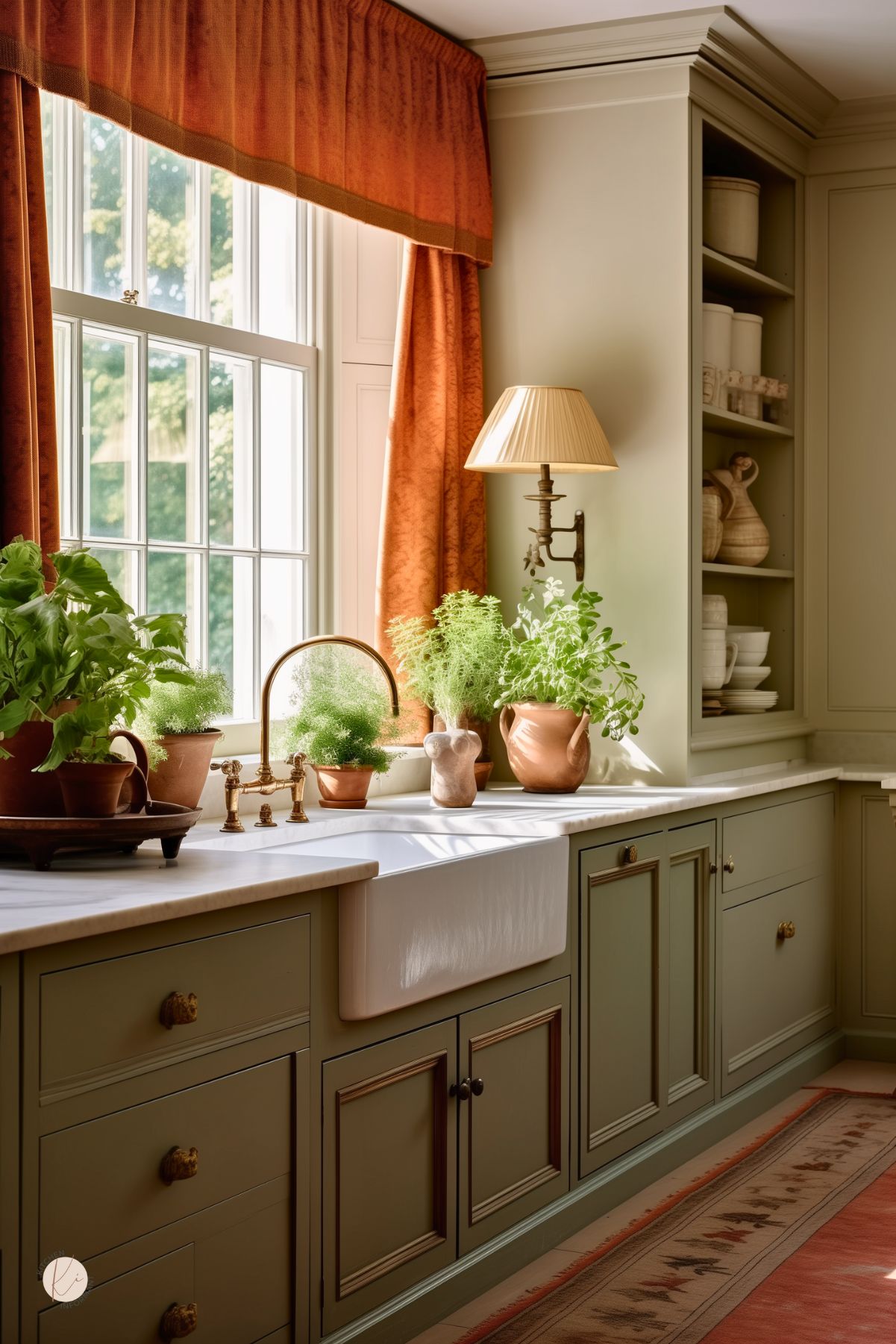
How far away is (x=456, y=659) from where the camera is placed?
3.79m

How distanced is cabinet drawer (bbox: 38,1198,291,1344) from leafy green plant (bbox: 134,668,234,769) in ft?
3.26

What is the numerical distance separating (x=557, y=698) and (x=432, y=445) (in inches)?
29.6

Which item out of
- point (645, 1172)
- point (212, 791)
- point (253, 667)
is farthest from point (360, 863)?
point (645, 1172)

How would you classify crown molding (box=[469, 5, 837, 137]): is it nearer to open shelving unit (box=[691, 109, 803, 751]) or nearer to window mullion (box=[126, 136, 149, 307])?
open shelving unit (box=[691, 109, 803, 751])

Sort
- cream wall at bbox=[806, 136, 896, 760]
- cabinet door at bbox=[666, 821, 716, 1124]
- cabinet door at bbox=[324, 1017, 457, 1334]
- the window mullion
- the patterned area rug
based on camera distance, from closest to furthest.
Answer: cabinet door at bbox=[324, 1017, 457, 1334] < the patterned area rug < the window mullion < cabinet door at bbox=[666, 821, 716, 1124] < cream wall at bbox=[806, 136, 896, 760]

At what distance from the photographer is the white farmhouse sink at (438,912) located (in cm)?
247

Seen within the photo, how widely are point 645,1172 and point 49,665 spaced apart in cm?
A: 202

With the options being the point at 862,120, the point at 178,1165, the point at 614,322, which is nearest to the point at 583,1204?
the point at 178,1165

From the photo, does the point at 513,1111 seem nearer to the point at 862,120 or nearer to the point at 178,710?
the point at 178,710

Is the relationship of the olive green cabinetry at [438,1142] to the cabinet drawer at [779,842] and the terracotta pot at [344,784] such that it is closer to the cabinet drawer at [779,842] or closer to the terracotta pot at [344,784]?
the terracotta pot at [344,784]

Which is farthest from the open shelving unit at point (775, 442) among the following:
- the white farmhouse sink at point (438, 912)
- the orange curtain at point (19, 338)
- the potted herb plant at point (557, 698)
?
the orange curtain at point (19, 338)

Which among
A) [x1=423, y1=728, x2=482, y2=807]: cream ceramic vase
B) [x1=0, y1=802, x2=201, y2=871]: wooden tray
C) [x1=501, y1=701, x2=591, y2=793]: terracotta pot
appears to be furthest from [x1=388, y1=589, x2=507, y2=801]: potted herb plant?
[x1=0, y1=802, x2=201, y2=871]: wooden tray

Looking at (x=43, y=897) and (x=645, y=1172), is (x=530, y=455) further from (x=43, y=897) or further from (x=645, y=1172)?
(x=43, y=897)

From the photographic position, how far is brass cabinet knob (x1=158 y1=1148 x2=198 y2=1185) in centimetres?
→ 205
